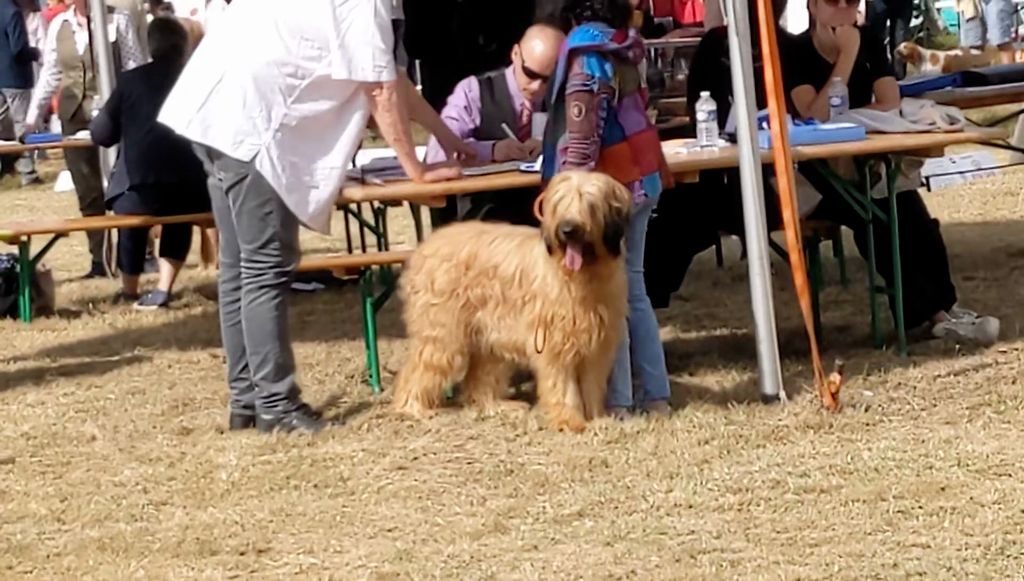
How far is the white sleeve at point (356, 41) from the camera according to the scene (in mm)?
5008

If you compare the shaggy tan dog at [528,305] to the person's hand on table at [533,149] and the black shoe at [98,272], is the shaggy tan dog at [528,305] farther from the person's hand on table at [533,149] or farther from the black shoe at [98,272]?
the black shoe at [98,272]

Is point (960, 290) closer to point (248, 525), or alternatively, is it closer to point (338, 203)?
point (338, 203)

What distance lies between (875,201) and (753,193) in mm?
1114

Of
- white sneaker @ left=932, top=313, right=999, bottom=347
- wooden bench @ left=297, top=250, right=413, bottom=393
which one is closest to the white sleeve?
wooden bench @ left=297, top=250, right=413, bottom=393

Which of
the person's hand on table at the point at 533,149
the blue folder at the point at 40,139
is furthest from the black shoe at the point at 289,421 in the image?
the blue folder at the point at 40,139

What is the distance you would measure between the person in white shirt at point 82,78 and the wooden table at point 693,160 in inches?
169

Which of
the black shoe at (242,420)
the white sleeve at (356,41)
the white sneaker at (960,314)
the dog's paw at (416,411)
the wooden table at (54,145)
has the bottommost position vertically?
the white sneaker at (960,314)

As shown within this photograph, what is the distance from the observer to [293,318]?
7.98 metres

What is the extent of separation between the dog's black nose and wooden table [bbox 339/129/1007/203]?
59 centimetres

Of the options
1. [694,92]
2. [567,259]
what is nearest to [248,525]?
[567,259]

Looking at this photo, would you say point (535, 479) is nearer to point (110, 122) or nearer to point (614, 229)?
point (614, 229)

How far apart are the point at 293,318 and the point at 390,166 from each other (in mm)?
1999

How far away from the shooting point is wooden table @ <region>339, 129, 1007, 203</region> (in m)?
5.42

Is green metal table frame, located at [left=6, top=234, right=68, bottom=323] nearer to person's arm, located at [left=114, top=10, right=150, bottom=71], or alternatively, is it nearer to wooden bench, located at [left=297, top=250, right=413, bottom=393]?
person's arm, located at [left=114, top=10, right=150, bottom=71]
